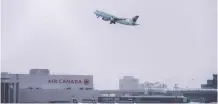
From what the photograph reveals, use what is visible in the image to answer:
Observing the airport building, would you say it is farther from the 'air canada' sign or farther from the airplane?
the airplane

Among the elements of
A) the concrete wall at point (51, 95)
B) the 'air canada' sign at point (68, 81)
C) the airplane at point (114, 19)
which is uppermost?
the airplane at point (114, 19)

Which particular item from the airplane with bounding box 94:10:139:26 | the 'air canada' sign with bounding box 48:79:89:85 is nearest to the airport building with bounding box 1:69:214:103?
the 'air canada' sign with bounding box 48:79:89:85

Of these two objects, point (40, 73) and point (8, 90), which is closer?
point (8, 90)

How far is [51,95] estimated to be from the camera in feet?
435

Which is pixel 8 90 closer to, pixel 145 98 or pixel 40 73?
pixel 40 73

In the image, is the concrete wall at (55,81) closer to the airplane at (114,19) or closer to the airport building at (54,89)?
the airport building at (54,89)

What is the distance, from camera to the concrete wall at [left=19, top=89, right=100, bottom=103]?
129125mm

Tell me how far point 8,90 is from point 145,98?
3913cm

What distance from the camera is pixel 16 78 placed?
127 meters

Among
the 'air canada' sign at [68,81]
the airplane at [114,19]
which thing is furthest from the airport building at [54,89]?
the airplane at [114,19]

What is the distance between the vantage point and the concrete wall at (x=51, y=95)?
129 metres

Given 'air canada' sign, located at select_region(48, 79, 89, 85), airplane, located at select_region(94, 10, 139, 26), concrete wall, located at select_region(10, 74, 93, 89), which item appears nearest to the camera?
airplane, located at select_region(94, 10, 139, 26)

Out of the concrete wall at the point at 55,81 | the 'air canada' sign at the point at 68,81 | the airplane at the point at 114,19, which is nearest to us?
the airplane at the point at 114,19

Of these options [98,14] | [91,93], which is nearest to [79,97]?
[91,93]
